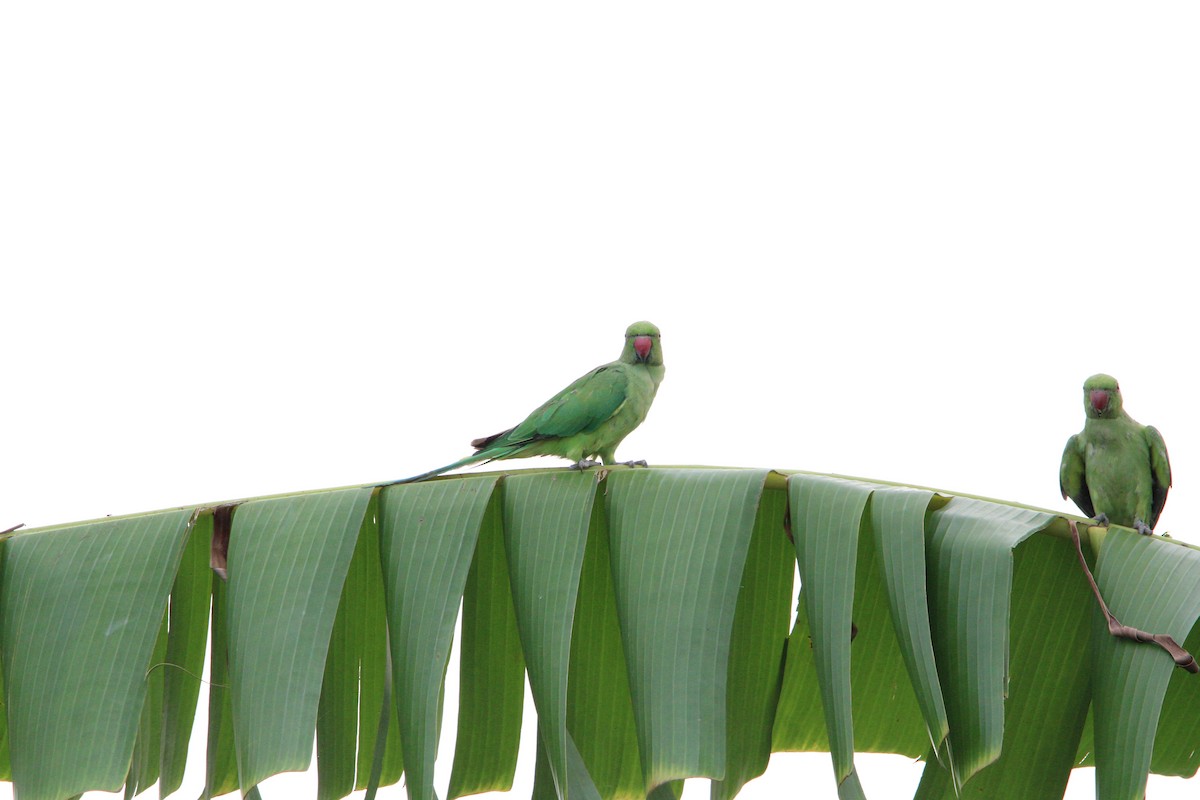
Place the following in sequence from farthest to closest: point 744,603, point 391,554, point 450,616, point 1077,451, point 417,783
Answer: point 1077,451 → point 744,603 → point 391,554 → point 450,616 → point 417,783

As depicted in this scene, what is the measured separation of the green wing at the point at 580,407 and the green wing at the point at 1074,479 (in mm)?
1873

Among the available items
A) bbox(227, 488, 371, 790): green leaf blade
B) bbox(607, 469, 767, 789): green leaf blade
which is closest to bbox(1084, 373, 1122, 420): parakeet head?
bbox(607, 469, 767, 789): green leaf blade

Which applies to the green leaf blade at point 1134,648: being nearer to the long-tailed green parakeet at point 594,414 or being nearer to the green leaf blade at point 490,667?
the green leaf blade at point 490,667

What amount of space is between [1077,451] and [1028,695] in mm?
1822

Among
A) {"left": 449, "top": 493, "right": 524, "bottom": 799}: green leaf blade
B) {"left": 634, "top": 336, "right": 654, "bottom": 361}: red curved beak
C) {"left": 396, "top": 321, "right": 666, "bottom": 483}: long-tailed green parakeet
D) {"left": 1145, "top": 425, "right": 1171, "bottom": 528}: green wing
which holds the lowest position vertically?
{"left": 449, "top": 493, "right": 524, "bottom": 799}: green leaf blade

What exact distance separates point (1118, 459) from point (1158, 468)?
0.17 m

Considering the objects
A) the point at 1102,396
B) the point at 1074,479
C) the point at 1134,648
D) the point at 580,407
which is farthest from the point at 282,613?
the point at 1074,479

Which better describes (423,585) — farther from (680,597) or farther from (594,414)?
(594,414)

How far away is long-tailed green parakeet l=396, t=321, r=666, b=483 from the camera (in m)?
4.17

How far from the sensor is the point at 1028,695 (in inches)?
120

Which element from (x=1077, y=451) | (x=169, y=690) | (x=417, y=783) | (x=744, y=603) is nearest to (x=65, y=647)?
(x=169, y=690)

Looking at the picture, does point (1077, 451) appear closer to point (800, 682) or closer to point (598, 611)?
point (800, 682)

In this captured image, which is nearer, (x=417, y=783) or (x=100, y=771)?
(x=417, y=783)

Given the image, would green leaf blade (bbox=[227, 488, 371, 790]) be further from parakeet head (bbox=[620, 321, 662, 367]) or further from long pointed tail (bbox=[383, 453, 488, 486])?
parakeet head (bbox=[620, 321, 662, 367])
